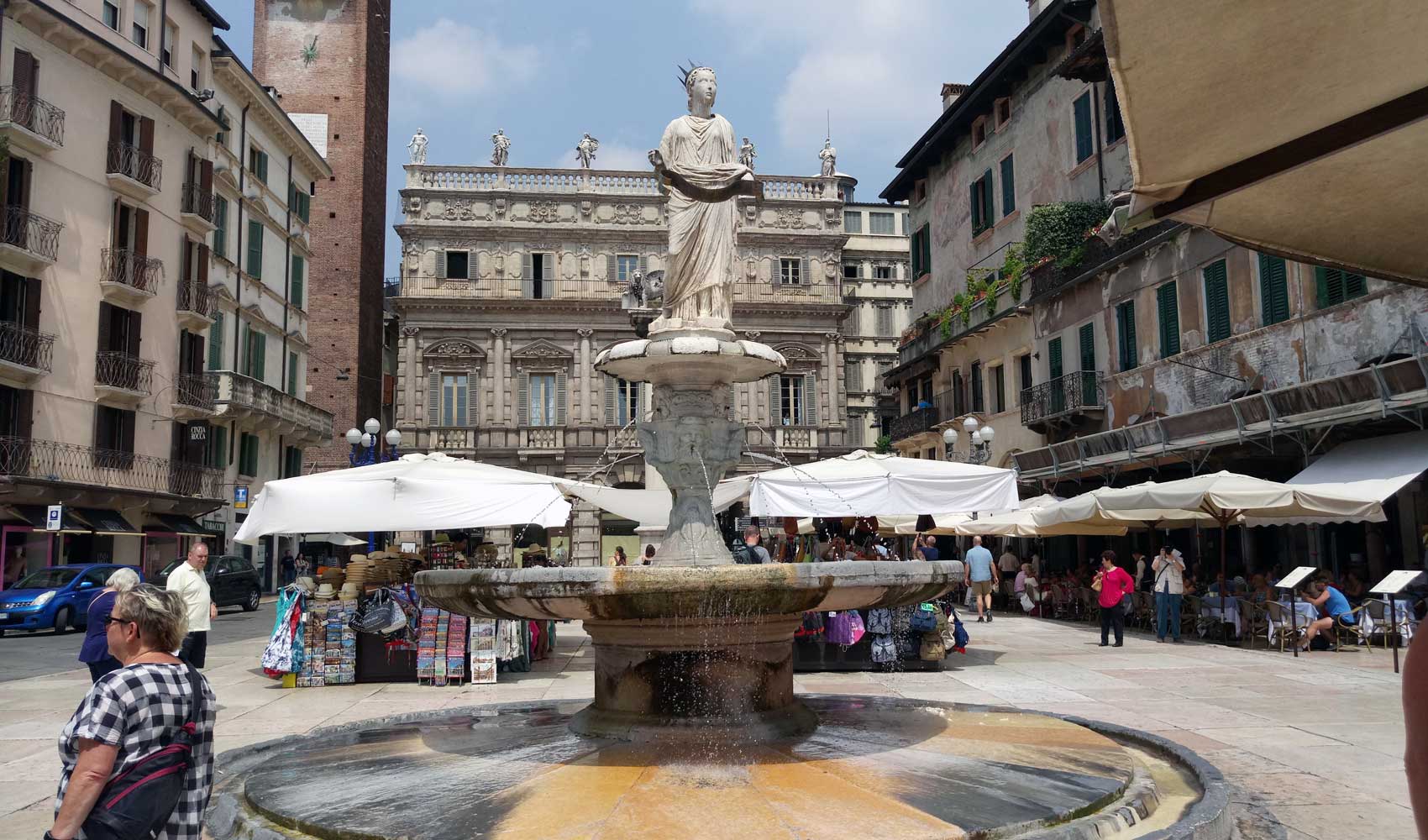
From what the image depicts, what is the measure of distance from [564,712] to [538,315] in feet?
132

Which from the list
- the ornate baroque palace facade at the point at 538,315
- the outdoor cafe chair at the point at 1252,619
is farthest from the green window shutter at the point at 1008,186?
the ornate baroque palace facade at the point at 538,315

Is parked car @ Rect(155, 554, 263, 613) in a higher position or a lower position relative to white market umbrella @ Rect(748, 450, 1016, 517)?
lower

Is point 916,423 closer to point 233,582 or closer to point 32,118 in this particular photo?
point 233,582

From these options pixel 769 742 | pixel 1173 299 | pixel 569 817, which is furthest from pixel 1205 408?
pixel 569 817

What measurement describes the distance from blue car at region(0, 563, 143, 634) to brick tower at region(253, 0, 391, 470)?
2530 centimetres

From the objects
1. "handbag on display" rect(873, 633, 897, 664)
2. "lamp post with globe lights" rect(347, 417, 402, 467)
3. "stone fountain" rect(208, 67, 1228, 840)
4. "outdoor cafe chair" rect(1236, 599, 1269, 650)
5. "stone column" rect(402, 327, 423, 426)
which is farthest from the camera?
"stone column" rect(402, 327, 423, 426)

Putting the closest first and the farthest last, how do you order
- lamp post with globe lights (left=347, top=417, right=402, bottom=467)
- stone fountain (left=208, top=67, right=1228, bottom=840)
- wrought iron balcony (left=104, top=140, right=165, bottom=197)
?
1. stone fountain (left=208, top=67, right=1228, bottom=840)
2. lamp post with globe lights (left=347, top=417, right=402, bottom=467)
3. wrought iron balcony (left=104, top=140, right=165, bottom=197)

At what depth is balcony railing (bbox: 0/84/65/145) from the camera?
78.6 ft

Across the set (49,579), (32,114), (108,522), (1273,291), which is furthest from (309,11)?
(1273,291)

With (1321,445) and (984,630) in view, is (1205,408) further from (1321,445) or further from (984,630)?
(984,630)

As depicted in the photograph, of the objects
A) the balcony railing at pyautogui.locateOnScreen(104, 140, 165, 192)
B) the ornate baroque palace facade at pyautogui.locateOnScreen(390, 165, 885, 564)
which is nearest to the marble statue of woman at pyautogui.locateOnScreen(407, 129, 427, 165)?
the ornate baroque palace facade at pyautogui.locateOnScreen(390, 165, 885, 564)

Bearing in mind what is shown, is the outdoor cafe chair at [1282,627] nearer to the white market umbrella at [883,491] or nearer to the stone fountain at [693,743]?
the white market umbrella at [883,491]

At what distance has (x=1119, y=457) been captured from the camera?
73.8ft

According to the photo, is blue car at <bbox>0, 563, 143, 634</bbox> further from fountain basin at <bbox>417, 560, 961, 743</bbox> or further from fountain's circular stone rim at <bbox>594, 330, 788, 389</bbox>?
fountain basin at <bbox>417, 560, 961, 743</bbox>
